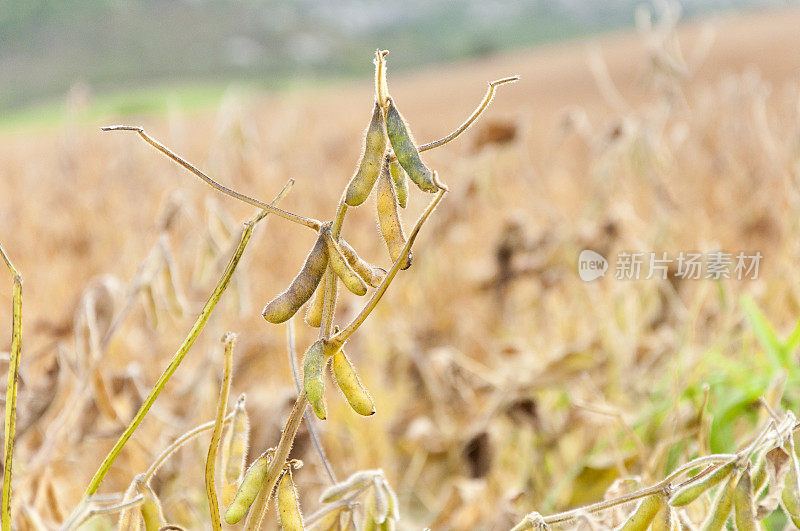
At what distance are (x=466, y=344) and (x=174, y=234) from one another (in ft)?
3.88

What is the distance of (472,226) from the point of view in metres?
2.35

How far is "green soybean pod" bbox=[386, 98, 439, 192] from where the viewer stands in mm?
316

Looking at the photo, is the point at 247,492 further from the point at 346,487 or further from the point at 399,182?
the point at 399,182

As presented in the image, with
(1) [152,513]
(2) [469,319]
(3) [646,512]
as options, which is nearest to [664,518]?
(3) [646,512]

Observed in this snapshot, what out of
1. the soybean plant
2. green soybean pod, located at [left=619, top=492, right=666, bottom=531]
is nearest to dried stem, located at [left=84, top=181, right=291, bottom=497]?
the soybean plant

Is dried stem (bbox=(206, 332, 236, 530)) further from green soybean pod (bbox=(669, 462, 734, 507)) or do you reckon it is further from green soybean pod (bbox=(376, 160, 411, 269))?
green soybean pod (bbox=(669, 462, 734, 507))

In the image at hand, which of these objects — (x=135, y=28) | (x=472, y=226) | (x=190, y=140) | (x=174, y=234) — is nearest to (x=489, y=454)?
(x=472, y=226)

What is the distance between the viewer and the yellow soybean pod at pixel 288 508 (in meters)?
0.36

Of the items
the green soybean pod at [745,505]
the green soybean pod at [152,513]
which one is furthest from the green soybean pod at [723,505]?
the green soybean pod at [152,513]

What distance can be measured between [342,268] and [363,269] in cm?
2

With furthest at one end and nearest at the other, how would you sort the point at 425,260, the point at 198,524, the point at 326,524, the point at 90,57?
1. the point at 90,57
2. the point at 425,260
3. the point at 198,524
4. the point at 326,524

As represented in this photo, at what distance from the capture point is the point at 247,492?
34 centimetres

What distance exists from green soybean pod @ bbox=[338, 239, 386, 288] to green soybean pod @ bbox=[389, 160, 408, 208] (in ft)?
0.10

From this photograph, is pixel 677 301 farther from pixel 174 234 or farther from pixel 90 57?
pixel 90 57
